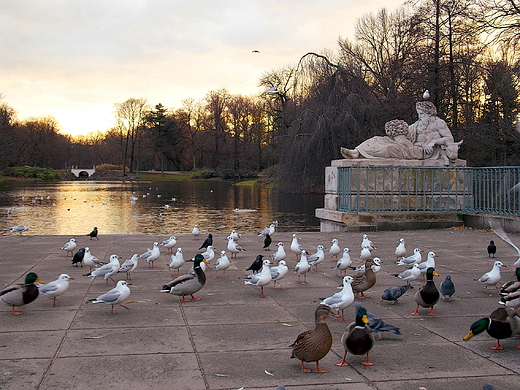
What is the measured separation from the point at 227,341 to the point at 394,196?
12.2 meters

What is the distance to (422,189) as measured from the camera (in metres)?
17.1

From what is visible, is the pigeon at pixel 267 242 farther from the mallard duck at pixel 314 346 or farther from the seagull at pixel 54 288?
the mallard duck at pixel 314 346

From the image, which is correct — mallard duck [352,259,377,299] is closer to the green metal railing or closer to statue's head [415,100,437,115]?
the green metal railing

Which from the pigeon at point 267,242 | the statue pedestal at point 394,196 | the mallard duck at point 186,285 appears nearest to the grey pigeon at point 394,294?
the mallard duck at point 186,285

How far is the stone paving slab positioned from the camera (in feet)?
14.9

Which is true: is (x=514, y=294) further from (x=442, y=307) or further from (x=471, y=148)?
(x=471, y=148)

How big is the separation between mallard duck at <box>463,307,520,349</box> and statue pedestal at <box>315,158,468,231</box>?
10702 mm

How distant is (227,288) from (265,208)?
2632 centimetres

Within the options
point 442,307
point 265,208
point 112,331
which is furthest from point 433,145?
point 265,208

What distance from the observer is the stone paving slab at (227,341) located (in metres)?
4.53

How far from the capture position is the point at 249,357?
5.06 metres

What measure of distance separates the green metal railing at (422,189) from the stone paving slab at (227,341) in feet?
23.3

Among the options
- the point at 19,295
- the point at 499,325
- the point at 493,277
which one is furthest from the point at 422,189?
the point at 19,295

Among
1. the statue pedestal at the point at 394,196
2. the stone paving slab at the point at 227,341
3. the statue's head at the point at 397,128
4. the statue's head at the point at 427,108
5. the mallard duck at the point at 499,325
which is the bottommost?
the stone paving slab at the point at 227,341
